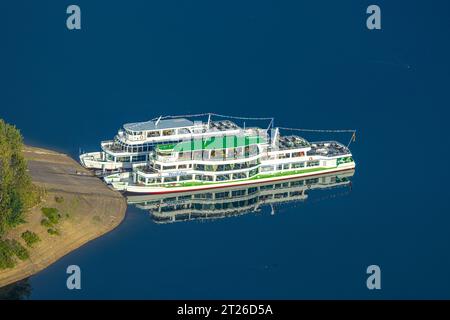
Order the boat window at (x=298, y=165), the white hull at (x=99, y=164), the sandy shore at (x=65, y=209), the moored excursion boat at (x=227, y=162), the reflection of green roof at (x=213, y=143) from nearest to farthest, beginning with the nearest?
the sandy shore at (x=65, y=209), the moored excursion boat at (x=227, y=162), the reflection of green roof at (x=213, y=143), the white hull at (x=99, y=164), the boat window at (x=298, y=165)

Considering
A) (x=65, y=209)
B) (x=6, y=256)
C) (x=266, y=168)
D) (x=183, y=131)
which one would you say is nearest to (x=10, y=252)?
(x=6, y=256)

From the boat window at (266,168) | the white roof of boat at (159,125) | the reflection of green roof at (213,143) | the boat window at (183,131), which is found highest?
the white roof of boat at (159,125)

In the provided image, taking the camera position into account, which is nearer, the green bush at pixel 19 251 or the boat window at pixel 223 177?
the green bush at pixel 19 251

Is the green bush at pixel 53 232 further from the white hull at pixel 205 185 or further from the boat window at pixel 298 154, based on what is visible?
the boat window at pixel 298 154

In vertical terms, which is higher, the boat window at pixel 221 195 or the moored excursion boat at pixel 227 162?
the moored excursion boat at pixel 227 162

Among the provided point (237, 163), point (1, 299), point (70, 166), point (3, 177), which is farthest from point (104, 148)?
point (1, 299)

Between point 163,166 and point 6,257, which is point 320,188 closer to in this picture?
point 163,166

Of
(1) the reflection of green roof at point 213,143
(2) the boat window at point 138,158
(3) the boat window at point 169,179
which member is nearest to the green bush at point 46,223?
(3) the boat window at point 169,179

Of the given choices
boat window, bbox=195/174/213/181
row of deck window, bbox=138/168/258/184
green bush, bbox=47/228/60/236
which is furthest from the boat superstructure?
green bush, bbox=47/228/60/236
